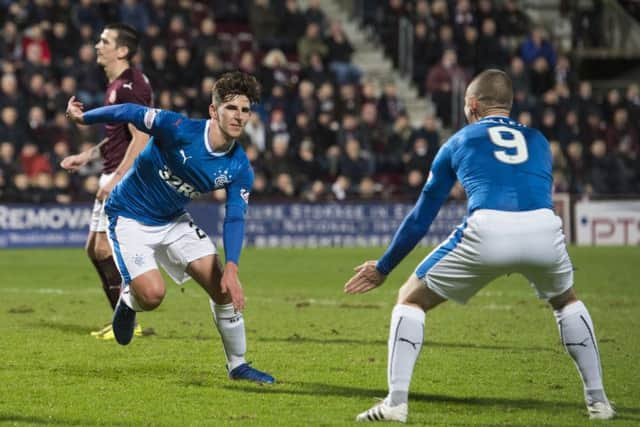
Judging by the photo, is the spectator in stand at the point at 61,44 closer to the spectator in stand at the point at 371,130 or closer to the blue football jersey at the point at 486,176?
the spectator in stand at the point at 371,130

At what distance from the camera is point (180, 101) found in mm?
21938

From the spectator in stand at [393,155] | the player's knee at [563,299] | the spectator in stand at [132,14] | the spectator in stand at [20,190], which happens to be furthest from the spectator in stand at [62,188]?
the player's knee at [563,299]

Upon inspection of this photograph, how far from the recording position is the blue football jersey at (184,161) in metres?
7.65

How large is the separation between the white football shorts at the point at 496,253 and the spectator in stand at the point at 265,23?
20.2m

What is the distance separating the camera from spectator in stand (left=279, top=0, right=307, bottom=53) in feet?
86.1

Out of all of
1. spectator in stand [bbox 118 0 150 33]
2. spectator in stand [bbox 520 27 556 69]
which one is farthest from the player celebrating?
spectator in stand [bbox 520 27 556 69]

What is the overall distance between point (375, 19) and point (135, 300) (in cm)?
2146

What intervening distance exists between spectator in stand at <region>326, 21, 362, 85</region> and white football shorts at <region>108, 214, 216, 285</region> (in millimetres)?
18086

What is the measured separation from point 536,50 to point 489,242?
72.3ft

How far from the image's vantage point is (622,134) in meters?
26.3

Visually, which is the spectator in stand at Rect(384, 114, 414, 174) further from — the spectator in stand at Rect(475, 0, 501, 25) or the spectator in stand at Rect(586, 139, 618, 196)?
the spectator in stand at Rect(475, 0, 501, 25)

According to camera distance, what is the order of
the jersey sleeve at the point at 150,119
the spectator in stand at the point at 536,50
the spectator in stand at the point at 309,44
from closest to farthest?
the jersey sleeve at the point at 150,119 → the spectator in stand at the point at 309,44 → the spectator in stand at the point at 536,50

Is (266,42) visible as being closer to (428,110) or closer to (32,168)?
(428,110)

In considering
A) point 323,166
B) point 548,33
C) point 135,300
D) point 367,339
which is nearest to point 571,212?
point 323,166
